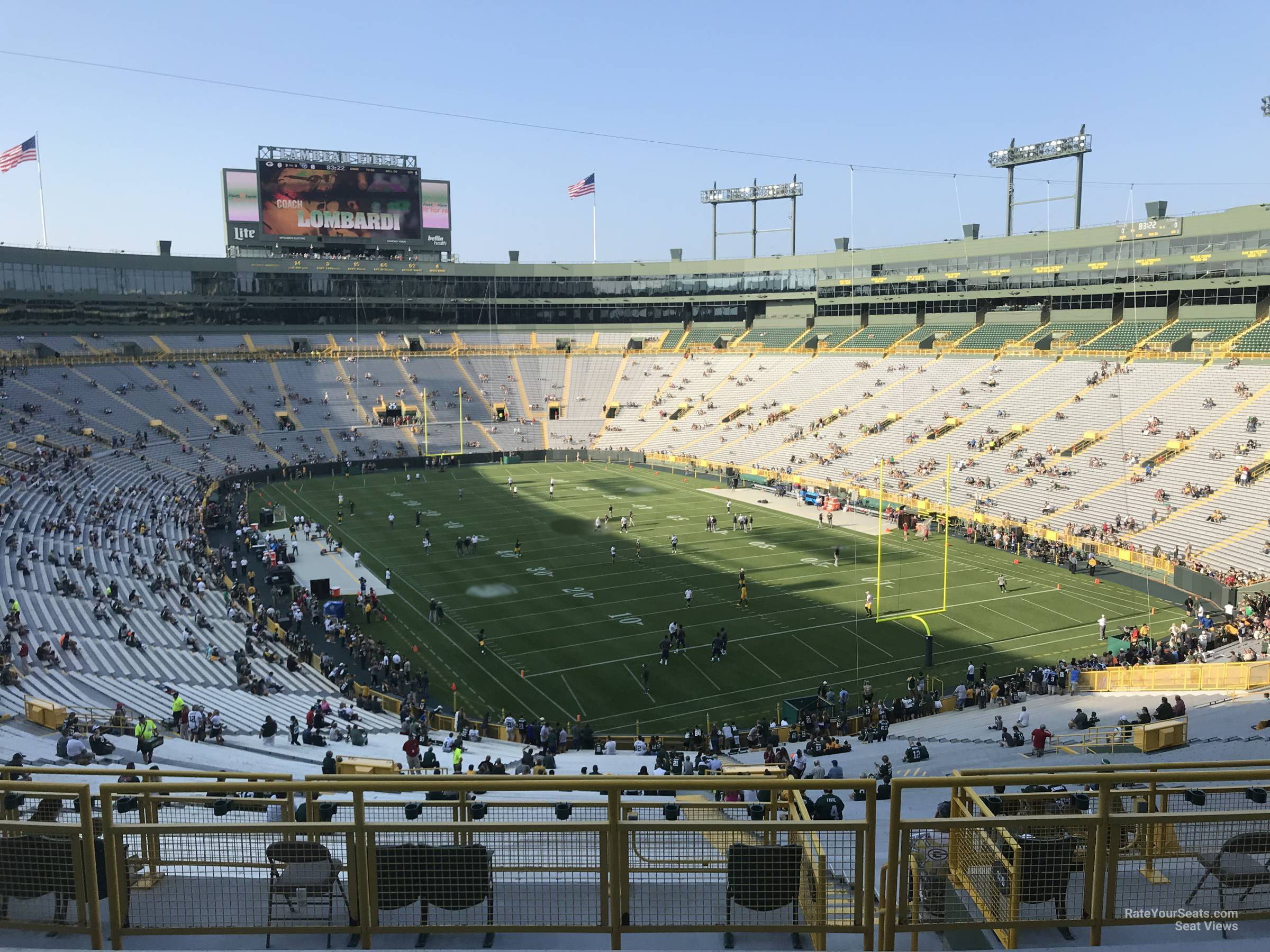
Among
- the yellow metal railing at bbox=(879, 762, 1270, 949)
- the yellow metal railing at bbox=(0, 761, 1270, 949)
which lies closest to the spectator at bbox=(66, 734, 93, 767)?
the yellow metal railing at bbox=(0, 761, 1270, 949)

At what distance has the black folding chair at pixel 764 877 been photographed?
4.77 metres

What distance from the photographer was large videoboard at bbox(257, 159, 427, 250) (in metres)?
79.0

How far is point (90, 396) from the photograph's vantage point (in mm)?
64938

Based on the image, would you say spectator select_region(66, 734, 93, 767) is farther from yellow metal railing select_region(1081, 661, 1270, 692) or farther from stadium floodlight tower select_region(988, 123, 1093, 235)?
stadium floodlight tower select_region(988, 123, 1093, 235)

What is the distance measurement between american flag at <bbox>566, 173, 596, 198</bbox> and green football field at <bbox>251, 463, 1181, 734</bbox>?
39038 mm

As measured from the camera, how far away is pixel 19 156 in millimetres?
54531

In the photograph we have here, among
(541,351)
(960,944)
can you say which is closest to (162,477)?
(541,351)

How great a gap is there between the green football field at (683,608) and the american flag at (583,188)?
39.0m

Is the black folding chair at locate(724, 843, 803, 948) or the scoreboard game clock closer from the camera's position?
the black folding chair at locate(724, 843, 803, 948)

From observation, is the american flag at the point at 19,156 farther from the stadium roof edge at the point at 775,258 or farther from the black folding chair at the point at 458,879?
the black folding chair at the point at 458,879

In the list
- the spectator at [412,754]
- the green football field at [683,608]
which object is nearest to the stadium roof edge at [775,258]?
the green football field at [683,608]

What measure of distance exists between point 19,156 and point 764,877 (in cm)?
6418

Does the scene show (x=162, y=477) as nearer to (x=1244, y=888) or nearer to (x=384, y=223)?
(x=384, y=223)

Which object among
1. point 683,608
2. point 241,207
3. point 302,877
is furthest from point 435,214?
point 302,877
